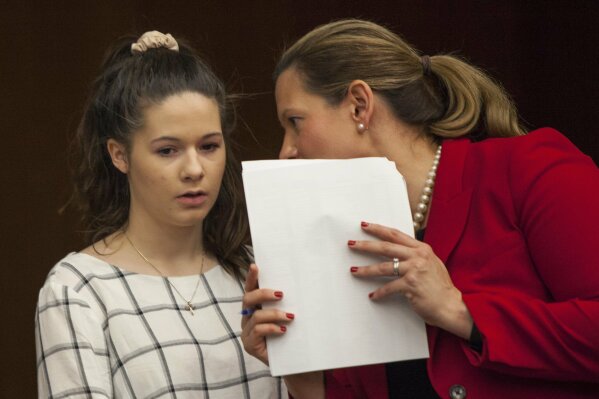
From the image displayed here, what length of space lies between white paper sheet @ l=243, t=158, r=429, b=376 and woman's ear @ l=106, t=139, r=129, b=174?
51cm

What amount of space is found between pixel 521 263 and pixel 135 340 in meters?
0.78

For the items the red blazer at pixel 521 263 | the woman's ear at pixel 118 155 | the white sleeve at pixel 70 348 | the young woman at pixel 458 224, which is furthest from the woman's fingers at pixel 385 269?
the woman's ear at pixel 118 155

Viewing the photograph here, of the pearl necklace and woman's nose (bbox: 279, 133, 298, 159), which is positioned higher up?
woman's nose (bbox: 279, 133, 298, 159)

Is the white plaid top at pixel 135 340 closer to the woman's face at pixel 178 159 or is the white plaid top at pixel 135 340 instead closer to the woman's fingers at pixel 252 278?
the woman's face at pixel 178 159

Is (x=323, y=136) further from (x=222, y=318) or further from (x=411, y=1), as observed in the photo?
(x=411, y=1)

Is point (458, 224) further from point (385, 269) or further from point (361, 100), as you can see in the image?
point (361, 100)

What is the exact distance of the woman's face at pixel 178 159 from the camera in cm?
214

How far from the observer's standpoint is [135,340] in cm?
210

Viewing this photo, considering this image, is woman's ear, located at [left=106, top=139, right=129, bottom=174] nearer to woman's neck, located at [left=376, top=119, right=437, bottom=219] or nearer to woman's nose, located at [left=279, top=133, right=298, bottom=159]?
woman's nose, located at [left=279, top=133, right=298, bottom=159]

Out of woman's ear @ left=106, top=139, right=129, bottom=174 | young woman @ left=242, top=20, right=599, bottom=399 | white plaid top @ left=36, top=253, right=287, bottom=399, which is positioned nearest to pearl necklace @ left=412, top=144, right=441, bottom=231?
young woman @ left=242, top=20, right=599, bottom=399

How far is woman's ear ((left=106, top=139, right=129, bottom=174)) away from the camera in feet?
7.39

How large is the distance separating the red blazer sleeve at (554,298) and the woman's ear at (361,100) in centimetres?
37

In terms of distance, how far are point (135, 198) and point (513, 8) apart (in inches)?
71.8

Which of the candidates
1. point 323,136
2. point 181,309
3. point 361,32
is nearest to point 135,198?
point 181,309
